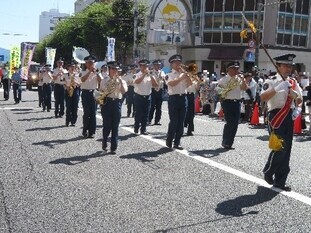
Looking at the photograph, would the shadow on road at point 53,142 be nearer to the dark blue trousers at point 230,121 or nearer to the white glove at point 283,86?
the dark blue trousers at point 230,121

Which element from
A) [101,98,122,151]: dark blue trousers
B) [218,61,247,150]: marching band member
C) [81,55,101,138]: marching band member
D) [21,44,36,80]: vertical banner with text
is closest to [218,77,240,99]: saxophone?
[218,61,247,150]: marching band member

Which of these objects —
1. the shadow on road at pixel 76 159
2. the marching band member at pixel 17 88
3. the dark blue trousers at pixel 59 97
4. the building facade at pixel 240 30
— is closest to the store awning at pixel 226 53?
the building facade at pixel 240 30

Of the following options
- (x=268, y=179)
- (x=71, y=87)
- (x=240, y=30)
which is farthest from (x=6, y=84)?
(x=240, y=30)

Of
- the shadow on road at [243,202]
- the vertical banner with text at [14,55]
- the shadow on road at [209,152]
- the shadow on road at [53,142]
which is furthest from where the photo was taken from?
the vertical banner with text at [14,55]

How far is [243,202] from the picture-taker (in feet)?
20.0

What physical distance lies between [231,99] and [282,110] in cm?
390

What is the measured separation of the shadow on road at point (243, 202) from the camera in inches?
222

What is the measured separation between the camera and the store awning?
43406 mm

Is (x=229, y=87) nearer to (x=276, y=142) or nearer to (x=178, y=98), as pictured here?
(x=178, y=98)

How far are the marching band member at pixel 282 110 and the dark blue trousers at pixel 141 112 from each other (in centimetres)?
598

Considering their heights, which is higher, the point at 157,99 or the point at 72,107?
the point at 157,99

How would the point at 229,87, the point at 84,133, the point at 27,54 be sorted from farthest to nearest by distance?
the point at 27,54 < the point at 84,133 < the point at 229,87

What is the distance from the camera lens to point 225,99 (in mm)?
10578

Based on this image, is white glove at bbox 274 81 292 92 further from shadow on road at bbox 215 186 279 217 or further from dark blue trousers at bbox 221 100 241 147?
dark blue trousers at bbox 221 100 241 147
